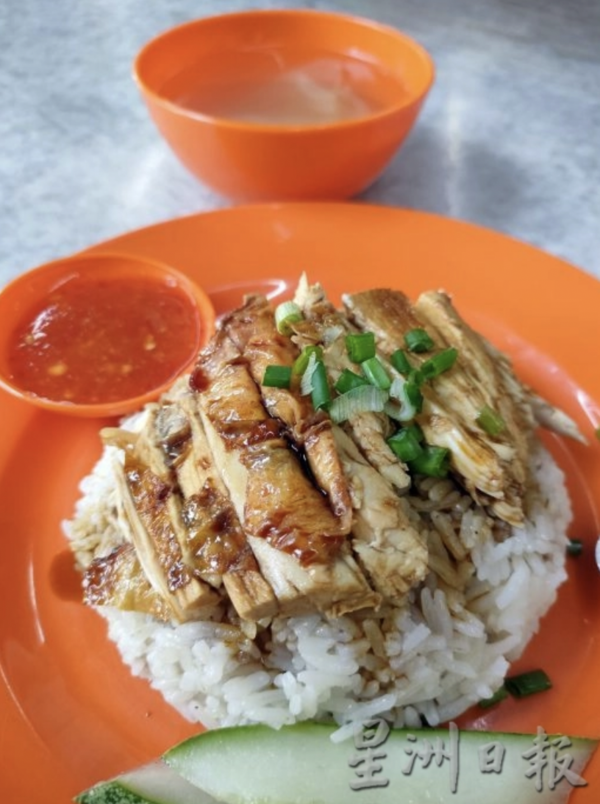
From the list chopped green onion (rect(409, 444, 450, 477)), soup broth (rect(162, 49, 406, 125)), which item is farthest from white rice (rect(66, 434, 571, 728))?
soup broth (rect(162, 49, 406, 125))

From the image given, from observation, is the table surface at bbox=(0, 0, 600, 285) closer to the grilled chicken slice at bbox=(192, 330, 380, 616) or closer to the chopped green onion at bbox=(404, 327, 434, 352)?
the chopped green onion at bbox=(404, 327, 434, 352)


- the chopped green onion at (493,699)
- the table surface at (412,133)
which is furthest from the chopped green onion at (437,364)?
the table surface at (412,133)

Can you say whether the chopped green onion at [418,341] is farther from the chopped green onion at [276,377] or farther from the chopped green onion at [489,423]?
the chopped green onion at [276,377]

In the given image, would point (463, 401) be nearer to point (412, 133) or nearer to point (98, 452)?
point (98, 452)

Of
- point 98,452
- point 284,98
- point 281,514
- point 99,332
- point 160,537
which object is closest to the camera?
point 281,514

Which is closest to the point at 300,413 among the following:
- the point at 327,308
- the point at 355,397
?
the point at 355,397

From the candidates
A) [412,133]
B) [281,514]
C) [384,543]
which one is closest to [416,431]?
[384,543]

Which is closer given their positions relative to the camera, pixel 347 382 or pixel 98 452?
pixel 347 382
